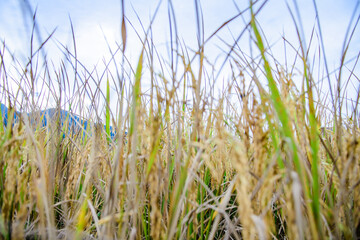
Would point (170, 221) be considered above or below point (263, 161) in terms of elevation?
below

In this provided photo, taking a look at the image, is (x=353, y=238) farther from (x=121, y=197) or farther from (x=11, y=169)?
(x=11, y=169)

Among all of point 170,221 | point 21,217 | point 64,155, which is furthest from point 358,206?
point 64,155

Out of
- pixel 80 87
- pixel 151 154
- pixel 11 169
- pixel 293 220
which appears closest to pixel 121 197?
pixel 151 154

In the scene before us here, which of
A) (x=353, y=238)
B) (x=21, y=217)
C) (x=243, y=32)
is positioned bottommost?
(x=353, y=238)

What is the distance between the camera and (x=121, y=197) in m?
0.60

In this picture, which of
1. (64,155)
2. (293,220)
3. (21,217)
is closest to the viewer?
(293,220)

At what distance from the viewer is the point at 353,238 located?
23.7 inches

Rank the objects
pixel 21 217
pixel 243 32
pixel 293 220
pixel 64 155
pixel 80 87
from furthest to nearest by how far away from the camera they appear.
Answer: pixel 80 87
pixel 64 155
pixel 243 32
pixel 21 217
pixel 293 220

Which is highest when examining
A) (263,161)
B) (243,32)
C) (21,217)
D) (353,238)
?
(243,32)

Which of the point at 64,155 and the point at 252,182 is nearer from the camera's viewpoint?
the point at 252,182

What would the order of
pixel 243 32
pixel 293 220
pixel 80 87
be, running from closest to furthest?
pixel 293 220 → pixel 243 32 → pixel 80 87

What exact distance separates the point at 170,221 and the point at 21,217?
1.20ft

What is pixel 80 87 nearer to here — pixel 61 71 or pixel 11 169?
pixel 61 71

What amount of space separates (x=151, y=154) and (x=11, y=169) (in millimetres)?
366
